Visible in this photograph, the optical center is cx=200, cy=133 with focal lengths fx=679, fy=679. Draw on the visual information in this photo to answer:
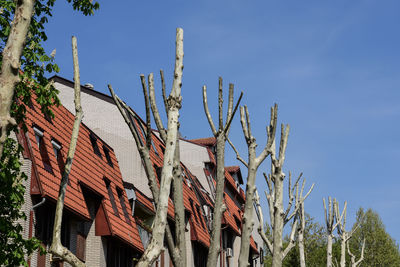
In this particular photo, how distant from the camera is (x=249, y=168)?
1533cm

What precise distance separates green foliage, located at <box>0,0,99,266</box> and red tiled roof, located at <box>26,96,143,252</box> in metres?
5.40

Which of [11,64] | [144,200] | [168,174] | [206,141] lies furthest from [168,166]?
[206,141]

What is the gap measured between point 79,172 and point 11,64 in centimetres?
1764

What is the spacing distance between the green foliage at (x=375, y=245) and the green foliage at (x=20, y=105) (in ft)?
185

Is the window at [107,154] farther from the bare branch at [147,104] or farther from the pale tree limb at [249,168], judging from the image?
the bare branch at [147,104]

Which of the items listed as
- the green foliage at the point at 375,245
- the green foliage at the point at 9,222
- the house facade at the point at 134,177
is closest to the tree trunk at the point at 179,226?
the green foliage at the point at 9,222

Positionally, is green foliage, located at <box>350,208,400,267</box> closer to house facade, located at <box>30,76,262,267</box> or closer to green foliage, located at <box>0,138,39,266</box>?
house facade, located at <box>30,76,262,267</box>

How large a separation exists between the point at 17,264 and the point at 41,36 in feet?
18.8

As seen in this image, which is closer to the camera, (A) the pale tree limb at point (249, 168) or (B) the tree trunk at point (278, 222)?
(A) the pale tree limb at point (249, 168)

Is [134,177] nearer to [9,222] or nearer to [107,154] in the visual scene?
[107,154]

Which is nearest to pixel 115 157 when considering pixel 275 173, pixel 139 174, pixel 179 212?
pixel 139 174

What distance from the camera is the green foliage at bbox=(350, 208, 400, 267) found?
70875mm

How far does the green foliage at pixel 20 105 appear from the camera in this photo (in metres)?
15.5

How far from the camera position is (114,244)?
94.1 ft
